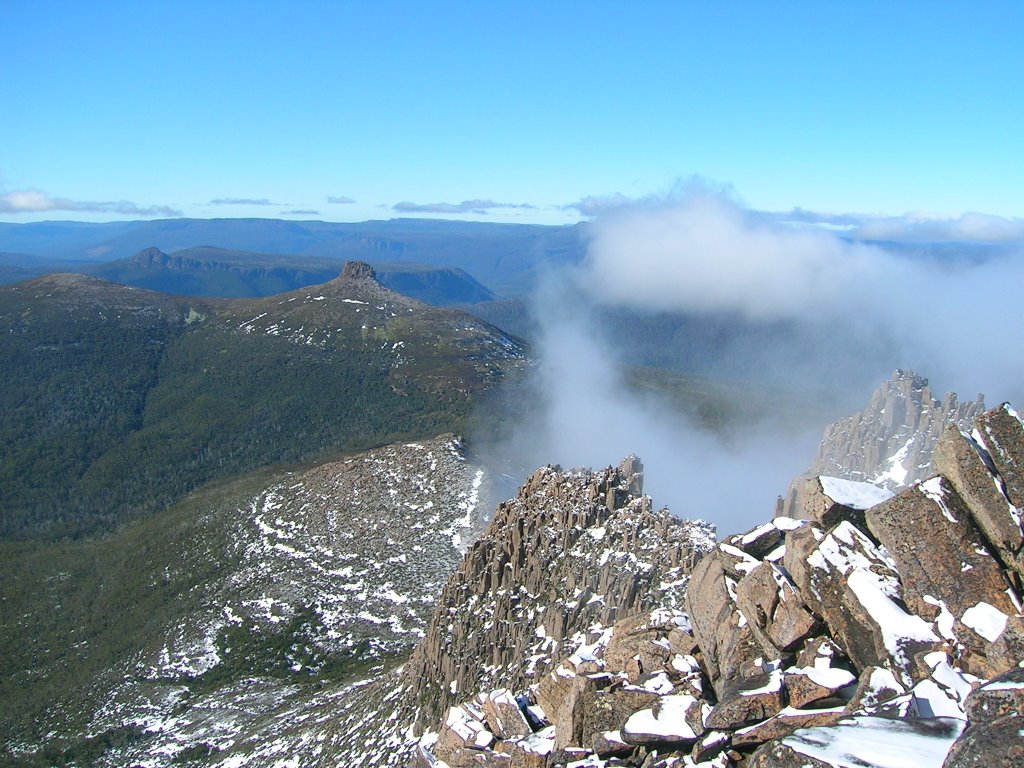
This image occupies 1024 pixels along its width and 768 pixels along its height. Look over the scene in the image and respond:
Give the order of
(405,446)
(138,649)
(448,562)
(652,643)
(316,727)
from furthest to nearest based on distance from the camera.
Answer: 1. (405,446)
2. (448,562)
3. (138,649)
4. (316,727)
5. (652,643)


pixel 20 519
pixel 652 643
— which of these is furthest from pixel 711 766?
pixel 20 519

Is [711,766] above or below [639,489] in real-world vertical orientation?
above

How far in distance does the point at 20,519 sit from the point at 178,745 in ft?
506

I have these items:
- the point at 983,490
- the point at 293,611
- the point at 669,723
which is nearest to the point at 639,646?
the point at 669,723

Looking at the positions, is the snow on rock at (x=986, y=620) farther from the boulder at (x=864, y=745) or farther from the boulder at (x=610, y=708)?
the boulder at (x=610, y=708)

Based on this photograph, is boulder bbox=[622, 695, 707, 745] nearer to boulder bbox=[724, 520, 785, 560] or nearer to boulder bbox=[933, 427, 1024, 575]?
boulder bbox=[724, 520, 785, 560]

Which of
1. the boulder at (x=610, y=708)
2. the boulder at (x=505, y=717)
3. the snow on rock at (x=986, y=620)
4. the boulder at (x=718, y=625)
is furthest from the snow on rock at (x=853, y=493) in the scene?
the boulder at (x=505, y=717)

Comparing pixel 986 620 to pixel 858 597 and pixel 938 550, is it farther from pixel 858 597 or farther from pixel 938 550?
pixel 858 597

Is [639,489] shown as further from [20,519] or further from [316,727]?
[20,519]

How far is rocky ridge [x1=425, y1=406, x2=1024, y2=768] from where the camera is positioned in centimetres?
2080

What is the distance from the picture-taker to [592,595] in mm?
60312

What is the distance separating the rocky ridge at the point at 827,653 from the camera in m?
20.8

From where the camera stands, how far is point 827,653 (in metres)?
25.3

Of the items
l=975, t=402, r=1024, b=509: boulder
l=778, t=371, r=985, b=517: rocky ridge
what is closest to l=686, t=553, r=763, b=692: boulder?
l=975, t=402, r=1024, b=509: boulder
